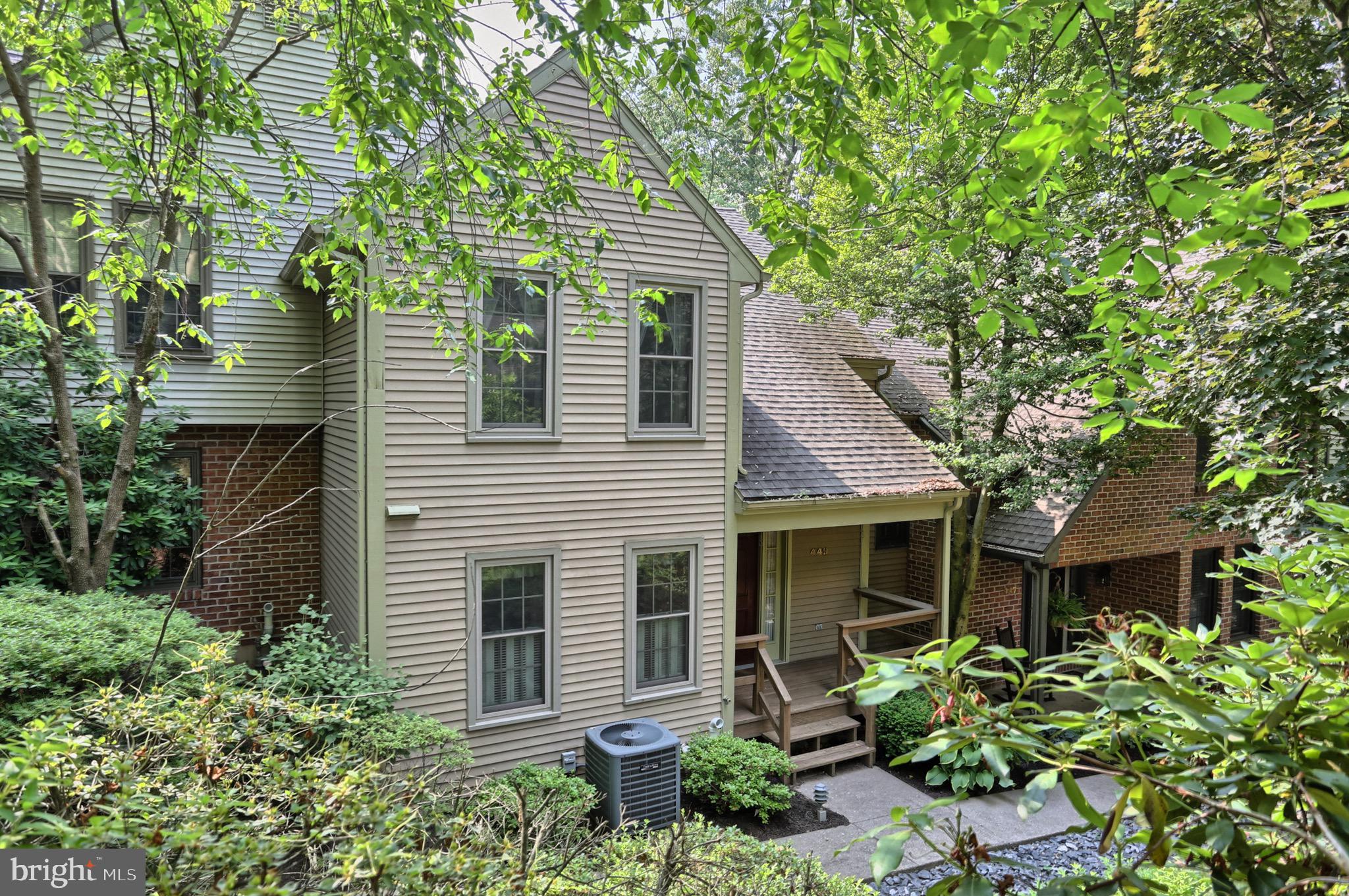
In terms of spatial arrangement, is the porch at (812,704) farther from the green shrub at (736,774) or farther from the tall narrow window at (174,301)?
the tall narrow window at (174,301)

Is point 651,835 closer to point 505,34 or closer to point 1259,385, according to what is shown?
point 505,34

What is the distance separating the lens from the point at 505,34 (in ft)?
13.7

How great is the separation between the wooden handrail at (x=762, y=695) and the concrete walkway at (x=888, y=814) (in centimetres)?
56

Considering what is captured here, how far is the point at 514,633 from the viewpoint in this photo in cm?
752

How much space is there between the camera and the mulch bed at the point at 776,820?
7.36 m

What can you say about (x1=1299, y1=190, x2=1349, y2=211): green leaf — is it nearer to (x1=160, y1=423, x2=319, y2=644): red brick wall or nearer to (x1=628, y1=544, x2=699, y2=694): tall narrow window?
(x1=628, y1=544, x2=699, y2=694): tall narrow window

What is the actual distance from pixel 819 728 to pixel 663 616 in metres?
2.56

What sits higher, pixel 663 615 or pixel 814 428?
pixel 814 428

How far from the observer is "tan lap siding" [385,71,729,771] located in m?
7.07

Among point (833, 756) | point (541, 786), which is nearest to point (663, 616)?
point (541, 786)

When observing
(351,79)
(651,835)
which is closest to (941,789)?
(651,835)

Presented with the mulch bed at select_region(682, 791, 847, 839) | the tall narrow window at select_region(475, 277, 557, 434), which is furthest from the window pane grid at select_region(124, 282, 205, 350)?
the mulch bed at select_region(682, 791, 847, 839)

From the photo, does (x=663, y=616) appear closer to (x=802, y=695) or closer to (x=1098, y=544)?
(x=802, y=695)

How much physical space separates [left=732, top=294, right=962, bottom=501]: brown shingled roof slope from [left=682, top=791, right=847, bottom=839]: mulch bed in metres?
3.41
